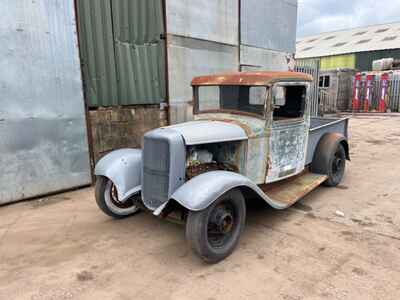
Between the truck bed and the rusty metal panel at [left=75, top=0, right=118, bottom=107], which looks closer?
the truck bed

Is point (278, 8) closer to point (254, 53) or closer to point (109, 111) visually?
point (254, 53)

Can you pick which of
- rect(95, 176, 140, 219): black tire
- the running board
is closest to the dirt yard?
rect(95, 176, 140, 219): black tire

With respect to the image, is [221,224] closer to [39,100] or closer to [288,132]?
[288,132]

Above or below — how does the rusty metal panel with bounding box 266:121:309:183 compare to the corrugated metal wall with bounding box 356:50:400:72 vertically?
below

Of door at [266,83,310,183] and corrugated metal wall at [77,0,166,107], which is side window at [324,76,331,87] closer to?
corrugated metal wall at [77,0,166,107]

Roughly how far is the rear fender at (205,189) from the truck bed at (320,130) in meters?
2.20

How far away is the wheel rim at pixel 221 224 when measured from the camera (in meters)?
2.87

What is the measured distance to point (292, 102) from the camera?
432 centimetres

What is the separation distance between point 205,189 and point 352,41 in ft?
102

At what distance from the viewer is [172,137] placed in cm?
295

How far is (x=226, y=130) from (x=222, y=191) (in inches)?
34.9

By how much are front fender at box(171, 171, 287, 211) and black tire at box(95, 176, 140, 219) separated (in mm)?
1034

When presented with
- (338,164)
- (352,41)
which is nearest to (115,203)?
(338,164)

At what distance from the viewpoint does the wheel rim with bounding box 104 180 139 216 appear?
3.68 m
